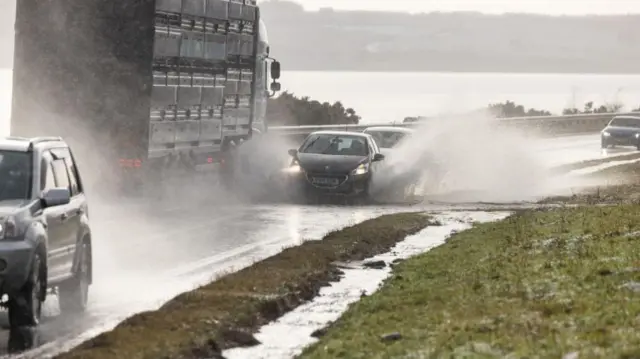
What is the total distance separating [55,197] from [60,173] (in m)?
1.31

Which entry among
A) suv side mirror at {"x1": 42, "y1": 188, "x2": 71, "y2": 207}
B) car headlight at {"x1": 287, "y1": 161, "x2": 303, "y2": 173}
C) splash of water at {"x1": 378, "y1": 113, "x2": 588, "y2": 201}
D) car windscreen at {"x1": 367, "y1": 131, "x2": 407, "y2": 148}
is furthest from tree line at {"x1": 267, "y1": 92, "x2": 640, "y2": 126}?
suv side mirror at {"x1": 42, "y1": 188, "x2": 71, "y2": 207}

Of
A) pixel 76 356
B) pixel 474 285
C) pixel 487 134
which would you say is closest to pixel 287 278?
pixel 474 285

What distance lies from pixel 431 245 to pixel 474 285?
770 cm

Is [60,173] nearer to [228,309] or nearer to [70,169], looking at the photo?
[70,169]

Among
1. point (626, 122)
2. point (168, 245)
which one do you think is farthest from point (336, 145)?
point (626, 122)

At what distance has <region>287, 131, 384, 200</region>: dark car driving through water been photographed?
35.9 m

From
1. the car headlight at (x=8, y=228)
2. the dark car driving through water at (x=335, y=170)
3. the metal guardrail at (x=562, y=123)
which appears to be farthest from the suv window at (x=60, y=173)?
the metal guardrail at (x=562, y=123)

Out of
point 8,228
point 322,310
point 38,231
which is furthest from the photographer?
point 322,310

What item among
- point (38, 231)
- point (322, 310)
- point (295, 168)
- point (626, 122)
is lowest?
point (322, 310)

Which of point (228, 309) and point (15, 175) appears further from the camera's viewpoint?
point (228, 309)

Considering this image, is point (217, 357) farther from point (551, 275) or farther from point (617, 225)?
point (617, 225)

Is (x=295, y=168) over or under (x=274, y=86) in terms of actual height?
under

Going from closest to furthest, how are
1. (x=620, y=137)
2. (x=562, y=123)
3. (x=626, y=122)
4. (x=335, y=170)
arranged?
(x=335, y=170) < (x=620, y=137) < (x=626, y=122) < (x=562, y=123)

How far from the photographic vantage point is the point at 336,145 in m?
37.2
